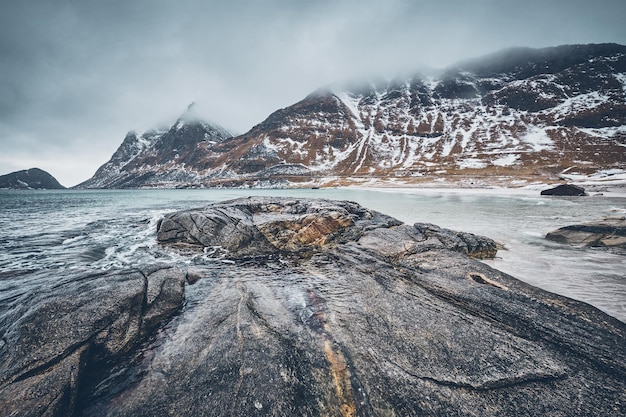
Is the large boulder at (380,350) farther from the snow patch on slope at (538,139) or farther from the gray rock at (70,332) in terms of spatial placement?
the snow patch on slope at (538,139)

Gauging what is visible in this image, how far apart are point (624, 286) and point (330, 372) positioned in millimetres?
13226

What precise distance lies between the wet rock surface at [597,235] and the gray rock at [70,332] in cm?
2396

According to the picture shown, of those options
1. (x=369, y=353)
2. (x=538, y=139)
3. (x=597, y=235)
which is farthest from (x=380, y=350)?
(x=538, y=139)

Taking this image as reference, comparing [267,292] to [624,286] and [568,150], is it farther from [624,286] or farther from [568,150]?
[568,150]

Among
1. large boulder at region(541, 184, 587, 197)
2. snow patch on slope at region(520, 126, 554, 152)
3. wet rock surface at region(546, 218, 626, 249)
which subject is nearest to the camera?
wet rock surface at region(546, 218, 626, 249)

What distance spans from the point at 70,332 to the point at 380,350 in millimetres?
8423

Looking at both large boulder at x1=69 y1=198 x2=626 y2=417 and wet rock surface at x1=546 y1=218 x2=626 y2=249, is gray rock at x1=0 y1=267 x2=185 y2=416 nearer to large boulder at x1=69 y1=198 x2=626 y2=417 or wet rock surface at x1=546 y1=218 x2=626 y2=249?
large boulder at x1=69 y1=198 x2=626 y2=417

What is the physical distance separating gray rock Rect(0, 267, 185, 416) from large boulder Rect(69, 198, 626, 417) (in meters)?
0.67

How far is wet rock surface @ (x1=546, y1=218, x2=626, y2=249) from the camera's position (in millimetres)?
15469

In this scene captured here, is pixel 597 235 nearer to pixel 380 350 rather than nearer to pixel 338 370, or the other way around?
pixel 380 350

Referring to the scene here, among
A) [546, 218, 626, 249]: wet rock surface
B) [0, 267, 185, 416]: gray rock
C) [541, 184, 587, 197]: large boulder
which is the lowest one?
[541, 184, 587, 197]: large boulder

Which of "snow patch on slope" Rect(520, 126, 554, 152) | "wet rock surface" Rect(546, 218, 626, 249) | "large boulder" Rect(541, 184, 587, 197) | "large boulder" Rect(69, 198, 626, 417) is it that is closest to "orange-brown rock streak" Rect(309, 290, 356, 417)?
"large boulder" Rect(69, 198, 626, 417)

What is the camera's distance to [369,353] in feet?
21.5

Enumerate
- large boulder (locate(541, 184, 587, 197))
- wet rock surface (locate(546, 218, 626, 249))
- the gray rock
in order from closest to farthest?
the gray rock < wet rock surface (locate(546, 218, 626, 249)) < large boulder (locate(541, 184, 587, 197))
